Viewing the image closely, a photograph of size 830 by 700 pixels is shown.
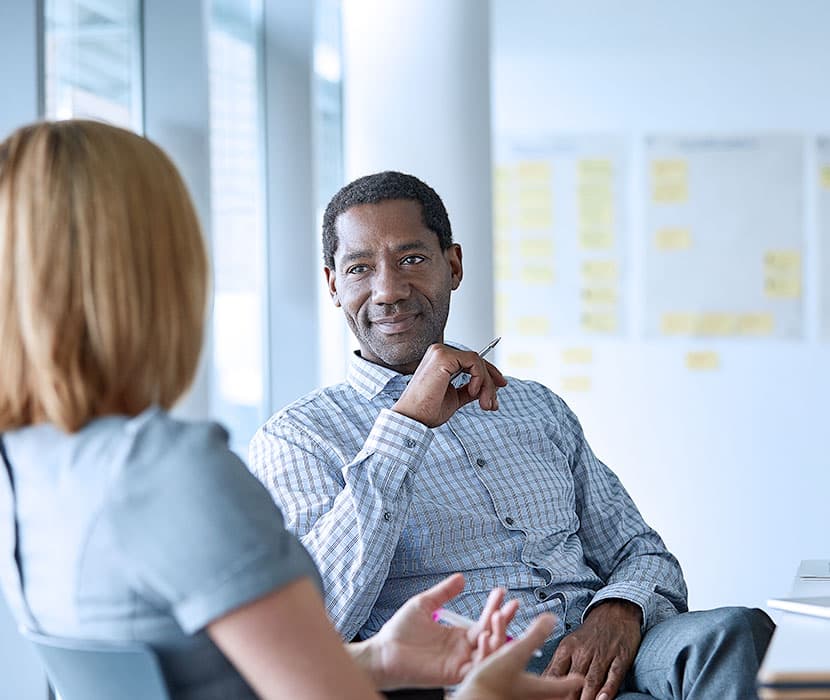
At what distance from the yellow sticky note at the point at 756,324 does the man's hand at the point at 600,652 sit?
238 centimetres

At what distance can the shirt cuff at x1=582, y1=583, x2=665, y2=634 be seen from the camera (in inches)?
82.3

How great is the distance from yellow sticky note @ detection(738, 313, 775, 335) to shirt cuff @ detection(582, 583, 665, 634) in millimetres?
2286

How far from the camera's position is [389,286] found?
2.26 metres

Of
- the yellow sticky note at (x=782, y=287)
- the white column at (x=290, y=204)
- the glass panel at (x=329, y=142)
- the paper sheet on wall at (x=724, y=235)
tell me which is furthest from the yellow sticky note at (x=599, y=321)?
the white column at (x=290, y=204)

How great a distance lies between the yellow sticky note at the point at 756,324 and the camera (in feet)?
13.9

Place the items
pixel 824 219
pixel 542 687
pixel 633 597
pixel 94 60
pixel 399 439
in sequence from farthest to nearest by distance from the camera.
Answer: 1. pixel 824 219
2. pixel 94 60
3. pixel 633 597
4. pixel 399 439
5. pixel 542 687

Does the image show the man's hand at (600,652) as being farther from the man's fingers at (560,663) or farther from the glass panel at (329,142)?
the glass panel at (329,142)

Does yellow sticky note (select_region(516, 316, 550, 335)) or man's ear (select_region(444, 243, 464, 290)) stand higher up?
man's ear (select_region(444, 243, 464, 290))

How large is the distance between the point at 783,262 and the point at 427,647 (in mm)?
3134

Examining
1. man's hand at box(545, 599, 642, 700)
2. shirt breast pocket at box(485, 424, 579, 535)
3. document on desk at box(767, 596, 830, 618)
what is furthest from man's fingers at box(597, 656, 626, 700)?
document on desk at box(767, 596, 830, 618)

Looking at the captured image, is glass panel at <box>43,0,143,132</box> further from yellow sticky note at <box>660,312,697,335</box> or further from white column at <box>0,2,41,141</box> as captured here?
yellow sticky note at <box>660,312,697,335</box>

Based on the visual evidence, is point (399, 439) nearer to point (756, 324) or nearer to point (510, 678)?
point (510, 678)

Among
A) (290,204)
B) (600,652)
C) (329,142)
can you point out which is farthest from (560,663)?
(329,142)

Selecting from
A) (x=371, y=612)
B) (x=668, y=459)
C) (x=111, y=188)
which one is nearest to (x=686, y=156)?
(x=668, y=459)
